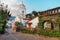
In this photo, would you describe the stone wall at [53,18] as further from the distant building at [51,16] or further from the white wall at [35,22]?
the white wall at [35,22]

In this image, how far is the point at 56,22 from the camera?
3647cm

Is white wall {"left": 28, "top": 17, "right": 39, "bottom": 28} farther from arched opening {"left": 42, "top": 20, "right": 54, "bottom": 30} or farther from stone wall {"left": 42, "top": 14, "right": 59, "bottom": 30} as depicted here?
stone wall {"left": 42, "top": 14, "right": 59, "bottom": 30}

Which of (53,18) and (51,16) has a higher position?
(51,16)

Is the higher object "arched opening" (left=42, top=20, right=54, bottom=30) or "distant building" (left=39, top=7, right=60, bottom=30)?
"distant building" (left=39, top=7, right=60, bottom=30)

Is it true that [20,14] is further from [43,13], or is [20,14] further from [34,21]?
[43,13]

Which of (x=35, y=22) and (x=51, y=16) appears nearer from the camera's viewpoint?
(x=51, y=16)

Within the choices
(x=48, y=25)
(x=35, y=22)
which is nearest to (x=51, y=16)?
(x=48, y=25)

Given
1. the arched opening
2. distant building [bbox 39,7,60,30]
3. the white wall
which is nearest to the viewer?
distant building [bbox 39,7,60,30]

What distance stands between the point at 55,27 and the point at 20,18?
36230 millimetres

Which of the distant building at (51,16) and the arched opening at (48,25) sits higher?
the distant building at (51,16)

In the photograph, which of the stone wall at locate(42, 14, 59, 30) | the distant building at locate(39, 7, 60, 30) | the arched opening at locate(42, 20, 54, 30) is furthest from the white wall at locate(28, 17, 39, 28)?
the stone wall at locate(42, 14, 59, 30)

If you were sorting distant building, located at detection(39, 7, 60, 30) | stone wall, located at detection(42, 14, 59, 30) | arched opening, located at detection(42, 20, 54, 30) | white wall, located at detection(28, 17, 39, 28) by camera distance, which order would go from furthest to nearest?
1. white wall, located at detection(28, 17, 39, 28)
2. arched opening, located at detection(42, 20, 54, 30)
3. distant building, located at detection(39, 7, 60, 30)
4. stone wall, located at detection(42, 14, 59, 30)

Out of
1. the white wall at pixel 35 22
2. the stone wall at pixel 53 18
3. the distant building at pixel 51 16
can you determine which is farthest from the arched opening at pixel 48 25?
the white wall at pixel 35 22

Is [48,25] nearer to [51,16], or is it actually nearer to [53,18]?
[51,16]
